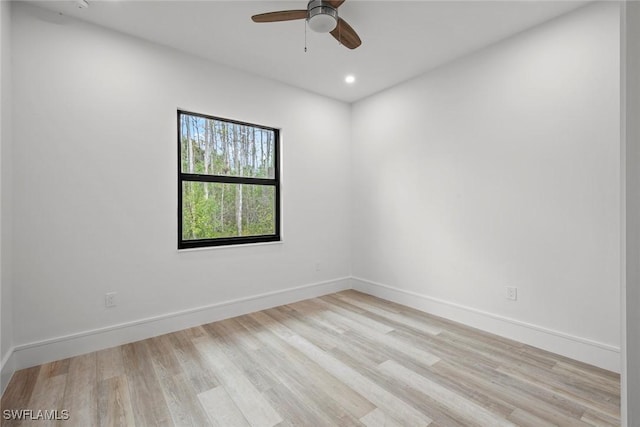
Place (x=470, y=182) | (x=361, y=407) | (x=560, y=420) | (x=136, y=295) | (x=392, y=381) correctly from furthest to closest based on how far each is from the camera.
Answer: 1. (x=470, y=182)
2. (x=136, y=295)
3. (x=392, y=381)
4. (x=361, y=407)
5. (x=560, y=420)

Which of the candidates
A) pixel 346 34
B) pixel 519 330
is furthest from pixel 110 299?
pixel 519 330

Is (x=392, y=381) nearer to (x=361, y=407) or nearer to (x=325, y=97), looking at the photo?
(x=361, y=407)

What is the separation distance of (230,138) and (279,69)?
3.02ft

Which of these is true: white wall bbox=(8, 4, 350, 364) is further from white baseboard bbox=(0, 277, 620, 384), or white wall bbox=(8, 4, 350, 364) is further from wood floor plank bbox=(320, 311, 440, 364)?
wood floor plank bbox=(320, 311, 440, 364)

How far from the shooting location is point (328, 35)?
270cm

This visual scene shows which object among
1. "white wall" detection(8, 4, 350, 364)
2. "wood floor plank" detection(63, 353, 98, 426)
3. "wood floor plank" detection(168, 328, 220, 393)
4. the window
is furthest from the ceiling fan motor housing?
"wood floor plank" detection(63, 353, 98, 426)

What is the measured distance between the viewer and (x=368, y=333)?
112 inches

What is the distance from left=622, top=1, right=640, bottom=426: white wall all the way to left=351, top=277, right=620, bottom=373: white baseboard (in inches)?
86.6

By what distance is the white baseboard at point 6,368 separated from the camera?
1.94 metres

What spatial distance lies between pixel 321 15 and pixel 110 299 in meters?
2.76

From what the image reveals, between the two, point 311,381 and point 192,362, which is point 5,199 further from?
point 311,381

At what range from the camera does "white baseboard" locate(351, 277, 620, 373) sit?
225 cm

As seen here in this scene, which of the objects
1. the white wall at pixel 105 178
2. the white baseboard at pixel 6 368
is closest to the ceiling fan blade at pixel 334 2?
the white wall at pixel 105 178

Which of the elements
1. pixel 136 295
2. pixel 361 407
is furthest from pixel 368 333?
pixel 136 295
